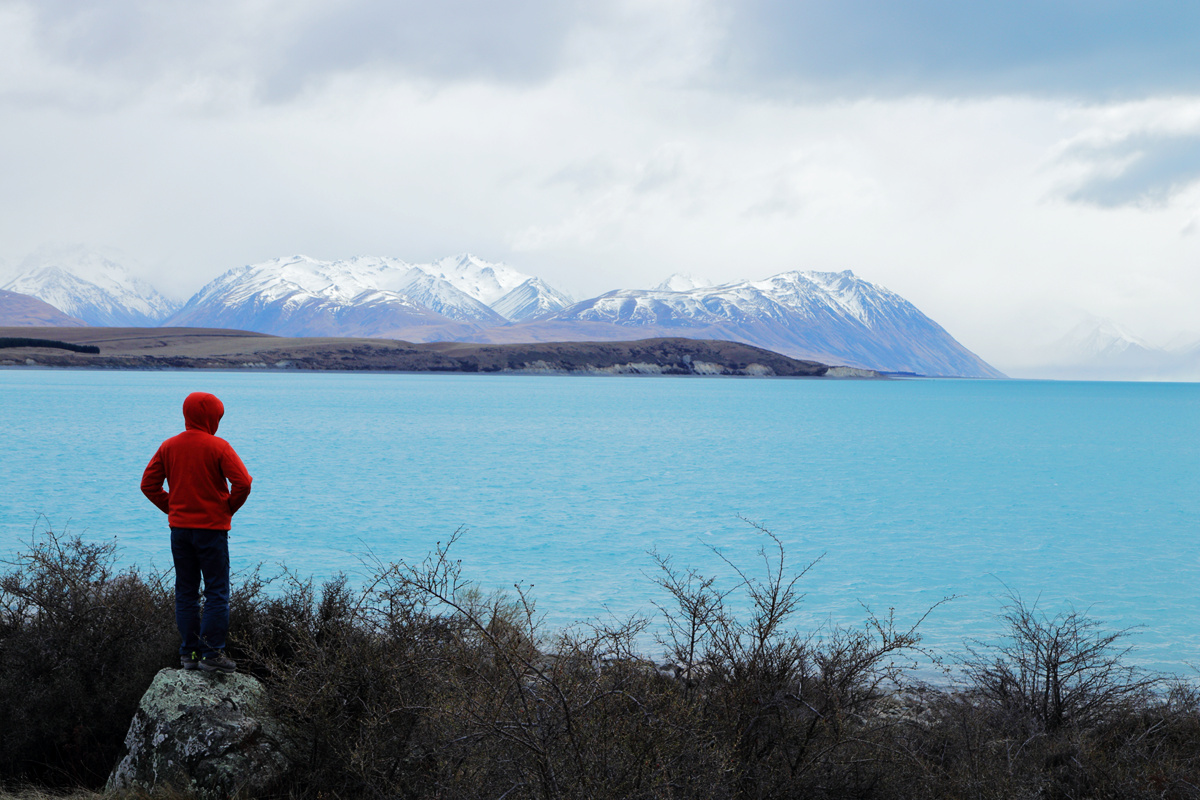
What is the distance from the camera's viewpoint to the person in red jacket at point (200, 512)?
539cm

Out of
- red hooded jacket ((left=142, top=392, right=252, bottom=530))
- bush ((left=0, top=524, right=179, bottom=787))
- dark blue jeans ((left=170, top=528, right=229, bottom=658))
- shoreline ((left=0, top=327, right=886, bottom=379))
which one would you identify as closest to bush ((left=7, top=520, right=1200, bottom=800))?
bush ((left=0, top=524, right=179, bottom=787))

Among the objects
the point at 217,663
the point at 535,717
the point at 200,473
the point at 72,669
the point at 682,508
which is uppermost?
the point at 200,473

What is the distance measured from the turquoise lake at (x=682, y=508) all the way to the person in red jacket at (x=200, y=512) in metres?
6.61

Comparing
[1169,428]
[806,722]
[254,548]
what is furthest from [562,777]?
[1169,428]

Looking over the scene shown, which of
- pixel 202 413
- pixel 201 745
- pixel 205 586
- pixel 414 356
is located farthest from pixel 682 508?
pixel 414 356

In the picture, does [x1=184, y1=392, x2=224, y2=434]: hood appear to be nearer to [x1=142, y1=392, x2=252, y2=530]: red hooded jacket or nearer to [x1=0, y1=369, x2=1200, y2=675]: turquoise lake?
[x1=142, y1=392, x2=252, y2=530]: red hooded jacket

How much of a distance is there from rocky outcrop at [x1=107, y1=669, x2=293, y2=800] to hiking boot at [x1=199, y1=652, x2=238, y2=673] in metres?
0.13

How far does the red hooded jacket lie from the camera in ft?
17.7

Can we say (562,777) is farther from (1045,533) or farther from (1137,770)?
(1045,533)

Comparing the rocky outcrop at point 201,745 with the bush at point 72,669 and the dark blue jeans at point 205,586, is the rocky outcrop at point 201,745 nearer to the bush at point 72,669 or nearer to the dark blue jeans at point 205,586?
the dark blue jeans at point 205,586

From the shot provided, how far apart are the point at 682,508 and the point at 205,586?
717 inches

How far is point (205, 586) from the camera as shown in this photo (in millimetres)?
5551

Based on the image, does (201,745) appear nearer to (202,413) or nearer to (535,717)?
(202,413)

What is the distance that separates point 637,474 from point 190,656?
2465cm
